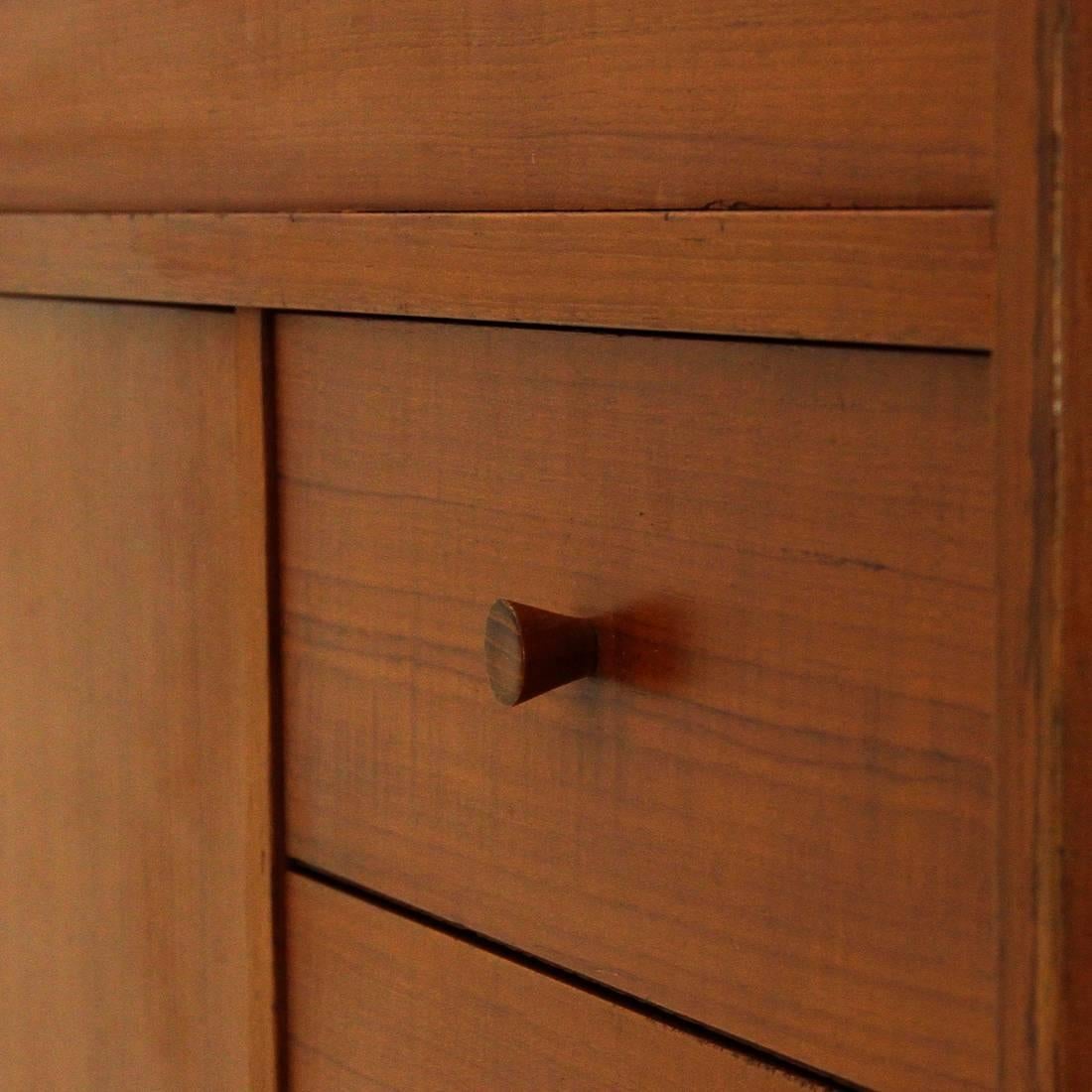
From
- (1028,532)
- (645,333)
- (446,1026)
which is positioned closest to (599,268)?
(645,333)

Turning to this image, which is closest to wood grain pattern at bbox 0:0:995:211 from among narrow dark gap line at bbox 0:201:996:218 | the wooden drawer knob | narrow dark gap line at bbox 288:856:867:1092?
narrow dark gap line at bbox 0:201:996:218

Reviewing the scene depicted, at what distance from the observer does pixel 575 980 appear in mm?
513

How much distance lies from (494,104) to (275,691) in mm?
245

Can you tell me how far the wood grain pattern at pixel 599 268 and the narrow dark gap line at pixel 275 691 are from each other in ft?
0.12

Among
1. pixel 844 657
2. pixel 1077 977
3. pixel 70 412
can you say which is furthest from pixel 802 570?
pixel 70 412

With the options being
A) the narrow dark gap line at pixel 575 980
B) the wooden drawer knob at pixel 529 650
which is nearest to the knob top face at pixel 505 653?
the wooden drawer knob at pixel 529 650

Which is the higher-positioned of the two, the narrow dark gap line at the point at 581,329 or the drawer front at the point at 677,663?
the narrow dark gap line at the point at 581,329

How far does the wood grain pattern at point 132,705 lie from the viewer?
62 cm

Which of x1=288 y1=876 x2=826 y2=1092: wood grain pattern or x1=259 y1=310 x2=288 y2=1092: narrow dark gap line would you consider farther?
x1=259 y1=310 x2=288 y2=1092: narrow dark gap line

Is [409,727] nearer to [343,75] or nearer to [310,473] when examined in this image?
[310,473]

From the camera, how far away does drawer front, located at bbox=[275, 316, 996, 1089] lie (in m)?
0.41

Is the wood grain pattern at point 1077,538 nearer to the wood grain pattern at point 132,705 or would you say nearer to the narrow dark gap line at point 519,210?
the narrow dark gap line at point 519,210

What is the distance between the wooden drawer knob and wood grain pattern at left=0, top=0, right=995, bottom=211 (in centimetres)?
13

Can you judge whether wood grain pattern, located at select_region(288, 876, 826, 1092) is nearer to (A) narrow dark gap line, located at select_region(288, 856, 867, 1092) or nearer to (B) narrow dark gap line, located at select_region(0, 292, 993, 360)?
(A) narrow dark gap line, located at select_region(288, 856, 867, 1092)
